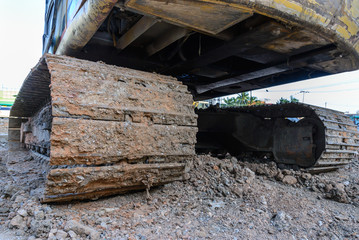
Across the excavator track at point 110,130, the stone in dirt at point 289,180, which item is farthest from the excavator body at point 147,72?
the stone in dirt at point 289,180

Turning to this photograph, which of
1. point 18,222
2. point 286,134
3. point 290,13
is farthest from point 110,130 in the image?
point 286,134

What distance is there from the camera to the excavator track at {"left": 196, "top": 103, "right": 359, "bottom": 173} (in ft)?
11.4

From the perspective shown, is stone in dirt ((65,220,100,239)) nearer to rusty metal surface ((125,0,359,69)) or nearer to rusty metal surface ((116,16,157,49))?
rusty metal surface ((125,0,359,69))

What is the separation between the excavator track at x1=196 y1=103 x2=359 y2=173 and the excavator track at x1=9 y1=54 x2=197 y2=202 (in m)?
2.20

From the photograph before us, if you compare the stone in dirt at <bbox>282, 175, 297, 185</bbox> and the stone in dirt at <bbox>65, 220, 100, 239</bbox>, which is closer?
the stone in dirt at <bbox>65, 220, 100, 239</bbox>

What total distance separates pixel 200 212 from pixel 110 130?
2.81ft

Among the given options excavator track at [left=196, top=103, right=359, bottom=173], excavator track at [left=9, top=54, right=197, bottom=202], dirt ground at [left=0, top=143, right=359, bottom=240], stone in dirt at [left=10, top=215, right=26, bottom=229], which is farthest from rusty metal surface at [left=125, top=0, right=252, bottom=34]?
excavator track at [left=196, top=103, right=359, bottom=173]

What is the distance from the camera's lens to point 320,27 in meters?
1.99

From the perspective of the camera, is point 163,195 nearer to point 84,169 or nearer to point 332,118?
point 84,169

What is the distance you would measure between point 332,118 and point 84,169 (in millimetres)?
3510

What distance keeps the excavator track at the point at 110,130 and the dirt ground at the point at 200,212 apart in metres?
0.15

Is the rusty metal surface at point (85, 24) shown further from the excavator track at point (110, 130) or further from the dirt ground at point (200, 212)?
the dirt ground at point (200, 212)

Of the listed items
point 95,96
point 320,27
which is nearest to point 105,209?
point 95,96

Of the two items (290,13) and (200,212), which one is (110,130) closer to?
(200,212)
